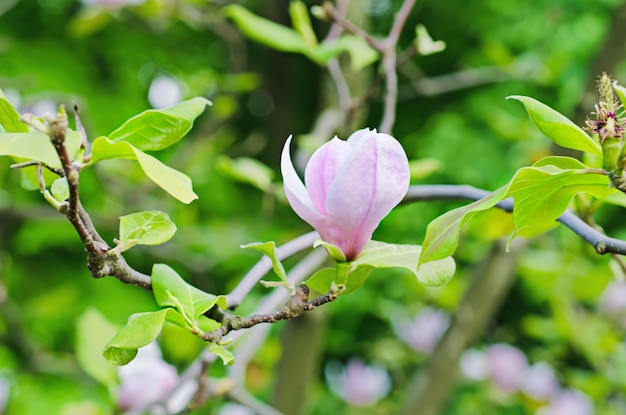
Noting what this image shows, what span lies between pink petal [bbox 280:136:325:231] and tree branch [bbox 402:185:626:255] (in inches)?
4.5

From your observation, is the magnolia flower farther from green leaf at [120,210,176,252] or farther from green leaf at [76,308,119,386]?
green leaf at [76,308,119,386]

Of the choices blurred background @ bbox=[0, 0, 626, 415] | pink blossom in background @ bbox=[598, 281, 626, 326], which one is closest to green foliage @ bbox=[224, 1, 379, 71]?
blurred background @ bbox=[0, 0, 626, 415]

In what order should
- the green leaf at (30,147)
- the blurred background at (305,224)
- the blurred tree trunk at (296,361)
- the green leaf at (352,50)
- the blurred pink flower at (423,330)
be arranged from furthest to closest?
the blurred pink flower at (423,330) → the blurred background at (305,224) → the blurred tree trunk at (296,361) → the green leaf at (352,50) → the green leaf at (30,147)

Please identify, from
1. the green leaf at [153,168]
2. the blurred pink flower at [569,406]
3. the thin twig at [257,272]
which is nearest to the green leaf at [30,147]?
the green leaf at [153,168]

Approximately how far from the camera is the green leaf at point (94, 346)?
689mm

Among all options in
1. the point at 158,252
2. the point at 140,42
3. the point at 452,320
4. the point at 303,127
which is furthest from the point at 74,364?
the point at 303,127

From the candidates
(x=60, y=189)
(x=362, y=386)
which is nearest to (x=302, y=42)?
(x=60, y=189)

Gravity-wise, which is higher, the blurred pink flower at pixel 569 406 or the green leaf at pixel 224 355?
the green leaf at pixel 224 355

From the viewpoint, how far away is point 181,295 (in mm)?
363

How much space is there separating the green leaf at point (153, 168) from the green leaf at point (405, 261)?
4.2 inches

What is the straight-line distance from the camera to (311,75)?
11.8ft

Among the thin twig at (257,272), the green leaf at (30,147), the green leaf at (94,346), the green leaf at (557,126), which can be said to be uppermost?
the green leaf at (557,126)

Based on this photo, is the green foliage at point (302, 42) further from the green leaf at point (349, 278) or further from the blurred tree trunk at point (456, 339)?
the blurred tree trunk at point (456, 339)

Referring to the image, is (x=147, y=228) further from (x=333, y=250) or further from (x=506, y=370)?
(x=506, y=370)
